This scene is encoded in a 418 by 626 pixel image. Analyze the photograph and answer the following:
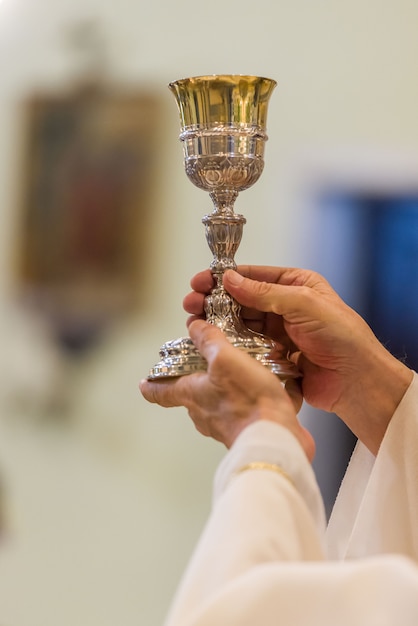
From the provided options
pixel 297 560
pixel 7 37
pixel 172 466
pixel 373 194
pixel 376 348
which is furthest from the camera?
pixel 7 37

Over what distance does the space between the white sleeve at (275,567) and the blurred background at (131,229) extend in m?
2.37

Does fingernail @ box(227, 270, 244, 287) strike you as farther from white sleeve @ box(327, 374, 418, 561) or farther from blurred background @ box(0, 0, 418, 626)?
blurred background @ box(0, 0, 418, 626)

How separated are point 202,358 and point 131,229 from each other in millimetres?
2366

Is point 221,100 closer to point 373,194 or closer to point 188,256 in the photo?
point 373,194

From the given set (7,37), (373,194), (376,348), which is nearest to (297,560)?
(376,348)

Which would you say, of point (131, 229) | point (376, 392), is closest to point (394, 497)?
point (376, 392)

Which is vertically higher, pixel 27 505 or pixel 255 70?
pixel 255 70

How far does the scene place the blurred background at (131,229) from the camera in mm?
3619

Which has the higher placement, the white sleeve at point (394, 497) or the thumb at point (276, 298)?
the thumb at point (276, 298)

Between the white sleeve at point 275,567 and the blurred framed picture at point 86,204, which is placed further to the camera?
the blurred framed picture at point 86,204

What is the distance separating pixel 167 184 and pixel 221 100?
2.25 m

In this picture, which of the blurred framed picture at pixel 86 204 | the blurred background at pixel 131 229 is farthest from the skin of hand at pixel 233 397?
the blurred framed picture at pixel 86 204

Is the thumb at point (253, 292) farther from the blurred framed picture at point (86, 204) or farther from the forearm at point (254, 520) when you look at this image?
the blurred framed picture at point (86, 204)

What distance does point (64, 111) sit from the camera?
13.2 ft
